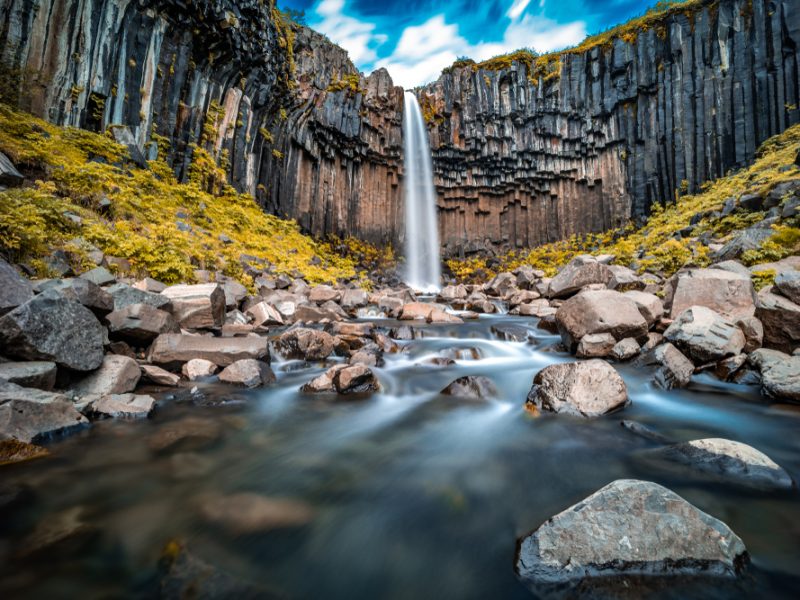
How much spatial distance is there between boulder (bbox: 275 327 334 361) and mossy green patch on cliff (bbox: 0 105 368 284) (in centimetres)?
342

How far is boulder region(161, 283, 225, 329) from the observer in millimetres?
6012

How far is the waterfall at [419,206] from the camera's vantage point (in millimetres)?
28781

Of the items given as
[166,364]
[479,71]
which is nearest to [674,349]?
[166,364]

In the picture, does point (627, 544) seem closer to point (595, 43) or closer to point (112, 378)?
point (112, 378)

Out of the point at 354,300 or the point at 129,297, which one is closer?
the point at 129,297

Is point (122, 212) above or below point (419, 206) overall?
below

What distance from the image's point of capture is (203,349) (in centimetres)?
516

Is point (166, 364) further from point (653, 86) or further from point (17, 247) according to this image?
point (653, 86)

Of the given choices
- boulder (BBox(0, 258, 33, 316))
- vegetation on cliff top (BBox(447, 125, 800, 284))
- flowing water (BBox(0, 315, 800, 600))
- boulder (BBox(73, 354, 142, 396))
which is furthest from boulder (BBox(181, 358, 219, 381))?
vegetation on cliff top (BBox(447, 125, 800, 284))

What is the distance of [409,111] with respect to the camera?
2875 centimetres

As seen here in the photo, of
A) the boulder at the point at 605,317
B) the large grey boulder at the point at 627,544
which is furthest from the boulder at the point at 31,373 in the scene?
the boulder at the point at 605,317

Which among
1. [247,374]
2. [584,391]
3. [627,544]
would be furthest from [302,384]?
[627,544]

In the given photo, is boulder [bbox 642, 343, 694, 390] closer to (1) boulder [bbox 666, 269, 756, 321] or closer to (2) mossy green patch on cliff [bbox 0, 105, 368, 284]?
(1) boulder [bbox 666, 269, 756, 321]

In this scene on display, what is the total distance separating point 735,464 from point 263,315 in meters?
8.08
